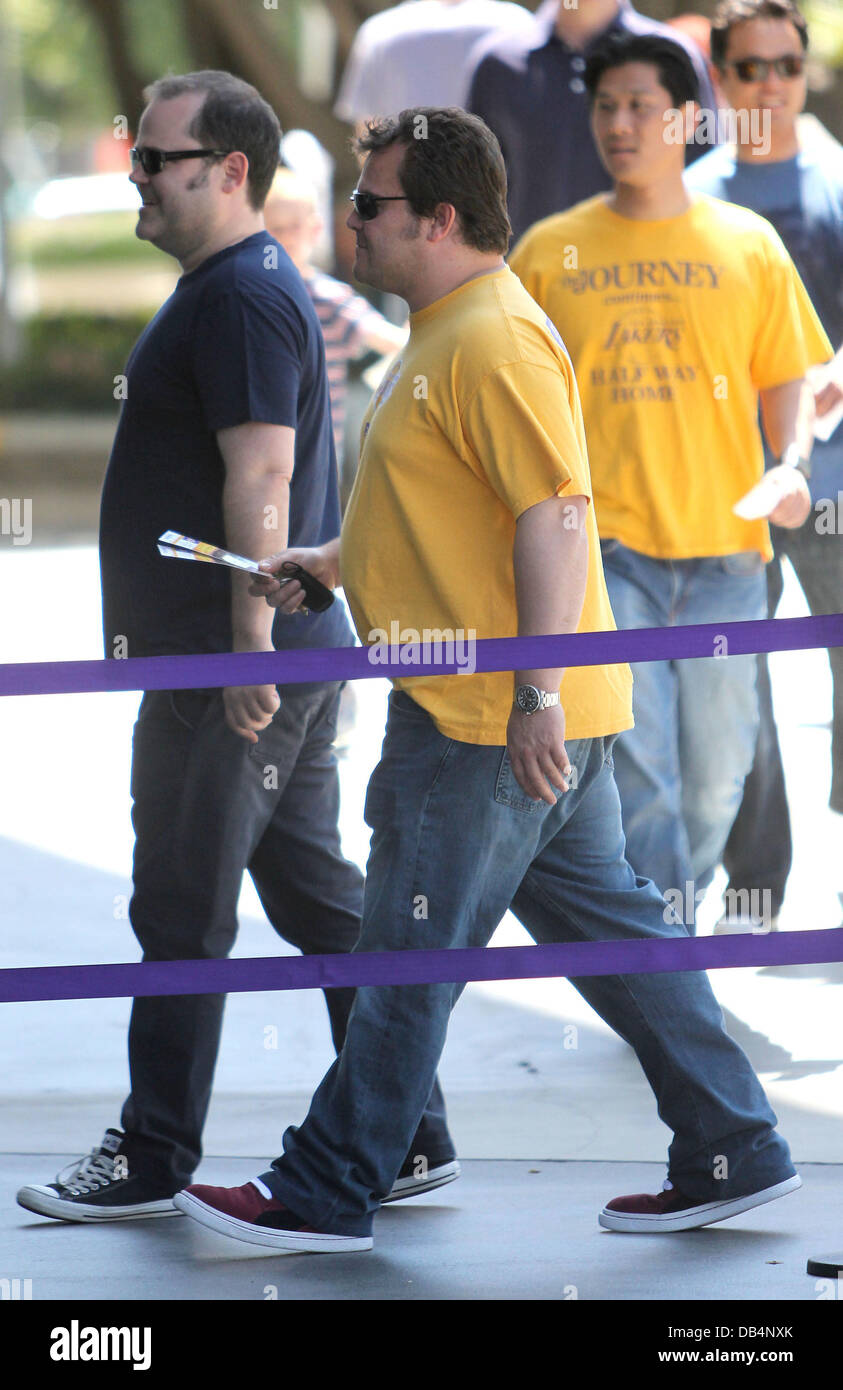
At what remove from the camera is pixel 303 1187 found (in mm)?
3207

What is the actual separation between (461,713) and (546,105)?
3019mm

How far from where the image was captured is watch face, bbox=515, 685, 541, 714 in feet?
9.82

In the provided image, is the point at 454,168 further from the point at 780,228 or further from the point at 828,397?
the point at 780,228

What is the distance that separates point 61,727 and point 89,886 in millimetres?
2049

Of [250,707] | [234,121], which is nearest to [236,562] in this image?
[250,707]

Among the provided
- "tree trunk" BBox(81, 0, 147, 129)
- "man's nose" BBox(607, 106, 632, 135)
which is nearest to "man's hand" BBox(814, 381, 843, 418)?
"man's nose" BBox(607, 106, 632, 135)

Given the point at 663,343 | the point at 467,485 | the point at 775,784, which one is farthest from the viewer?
the point at 775,784

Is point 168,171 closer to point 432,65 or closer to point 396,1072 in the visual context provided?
point 396,1072

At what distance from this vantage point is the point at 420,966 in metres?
3.02

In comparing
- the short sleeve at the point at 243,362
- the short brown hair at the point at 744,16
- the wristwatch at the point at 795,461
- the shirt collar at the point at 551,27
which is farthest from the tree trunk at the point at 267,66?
the short sleeve at the point at 243,362

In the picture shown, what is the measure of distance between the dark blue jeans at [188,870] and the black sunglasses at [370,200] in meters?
0.86

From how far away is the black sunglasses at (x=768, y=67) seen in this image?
193 inches
